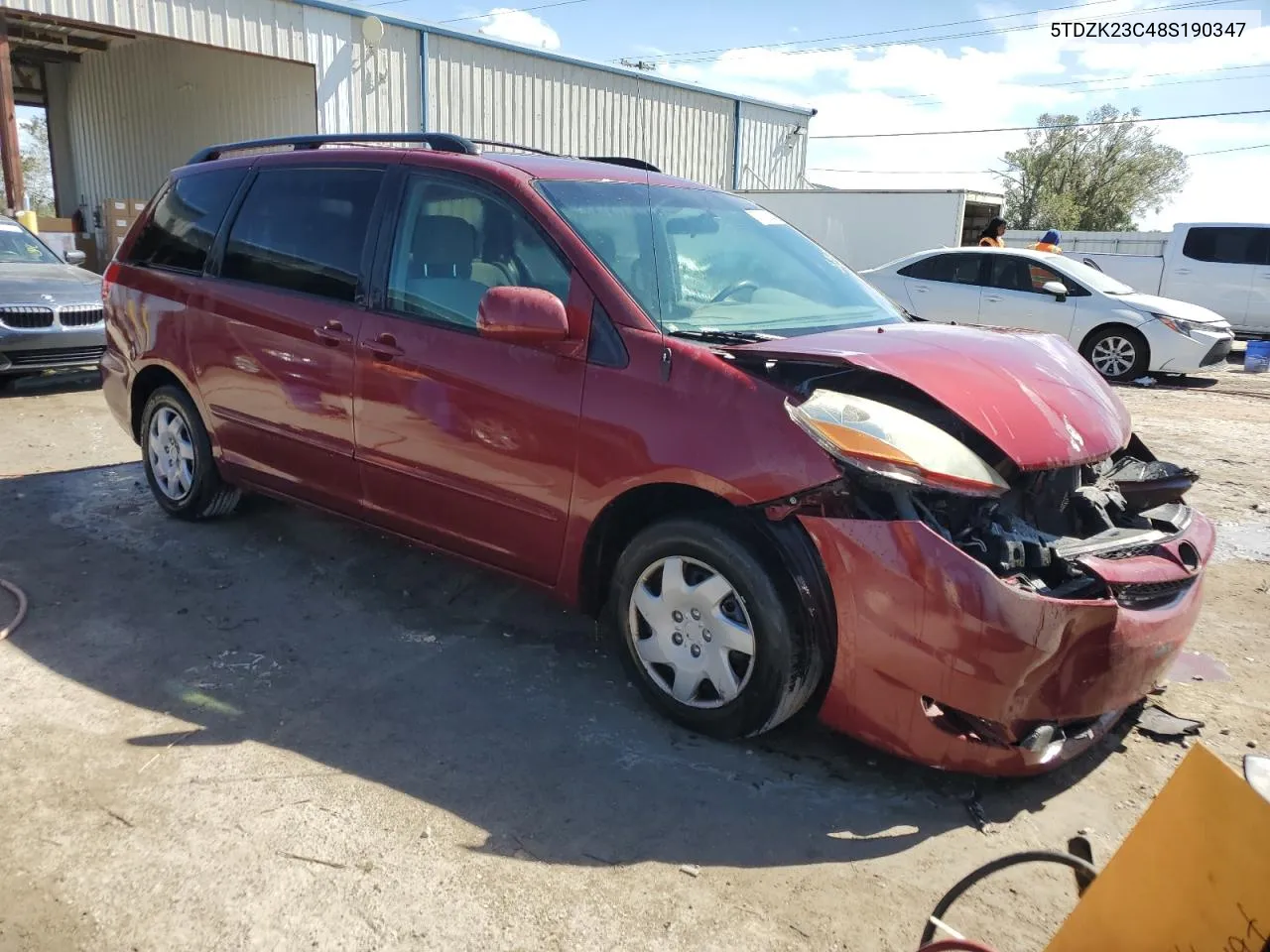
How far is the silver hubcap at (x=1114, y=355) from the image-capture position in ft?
37.2

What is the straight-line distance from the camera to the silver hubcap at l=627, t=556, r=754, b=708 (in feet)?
9.64

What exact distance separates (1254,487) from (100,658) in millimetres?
6735

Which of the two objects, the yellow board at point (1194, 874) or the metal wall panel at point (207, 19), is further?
the metal wall panel at point (207, 19)

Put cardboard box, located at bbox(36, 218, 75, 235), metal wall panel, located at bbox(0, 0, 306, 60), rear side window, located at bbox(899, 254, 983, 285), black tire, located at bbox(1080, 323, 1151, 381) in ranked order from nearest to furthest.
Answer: black tire, located at bbox(1080, 323, 1151, 381) < rear side window, located at bbox(899, 254, 983, 285) < metal wall panel, located at bbox(0, 0, 306, 60) < cardboard box, located at bbox(36, 218, 75, 235)

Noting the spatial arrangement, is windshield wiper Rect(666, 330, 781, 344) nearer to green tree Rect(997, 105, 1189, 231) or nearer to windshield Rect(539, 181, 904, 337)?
windshield Rect(539, 181, 904, 337)

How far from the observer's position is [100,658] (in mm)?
3613

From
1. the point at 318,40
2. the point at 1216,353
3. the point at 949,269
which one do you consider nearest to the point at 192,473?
Result: the point at 949,269

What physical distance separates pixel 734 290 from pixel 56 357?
7.59 metres

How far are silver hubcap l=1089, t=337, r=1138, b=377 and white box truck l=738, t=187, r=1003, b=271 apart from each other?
5.28 meters

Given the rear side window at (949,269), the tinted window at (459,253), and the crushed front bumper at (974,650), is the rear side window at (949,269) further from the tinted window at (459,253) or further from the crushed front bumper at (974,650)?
the crushed front bumper at (974,650)

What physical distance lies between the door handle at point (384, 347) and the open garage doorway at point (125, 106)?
565 inches

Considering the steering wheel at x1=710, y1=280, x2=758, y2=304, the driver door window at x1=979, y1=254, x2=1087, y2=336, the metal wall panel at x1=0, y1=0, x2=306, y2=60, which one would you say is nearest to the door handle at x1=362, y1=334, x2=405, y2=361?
the steering wheel at x1=710, y1=280, x2=758, y2=304

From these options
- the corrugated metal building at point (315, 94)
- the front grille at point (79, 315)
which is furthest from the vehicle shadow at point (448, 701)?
the corrugated metal building at point (315, 94)

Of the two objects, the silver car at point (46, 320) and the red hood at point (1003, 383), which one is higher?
the red hood at point (1003, 383)
